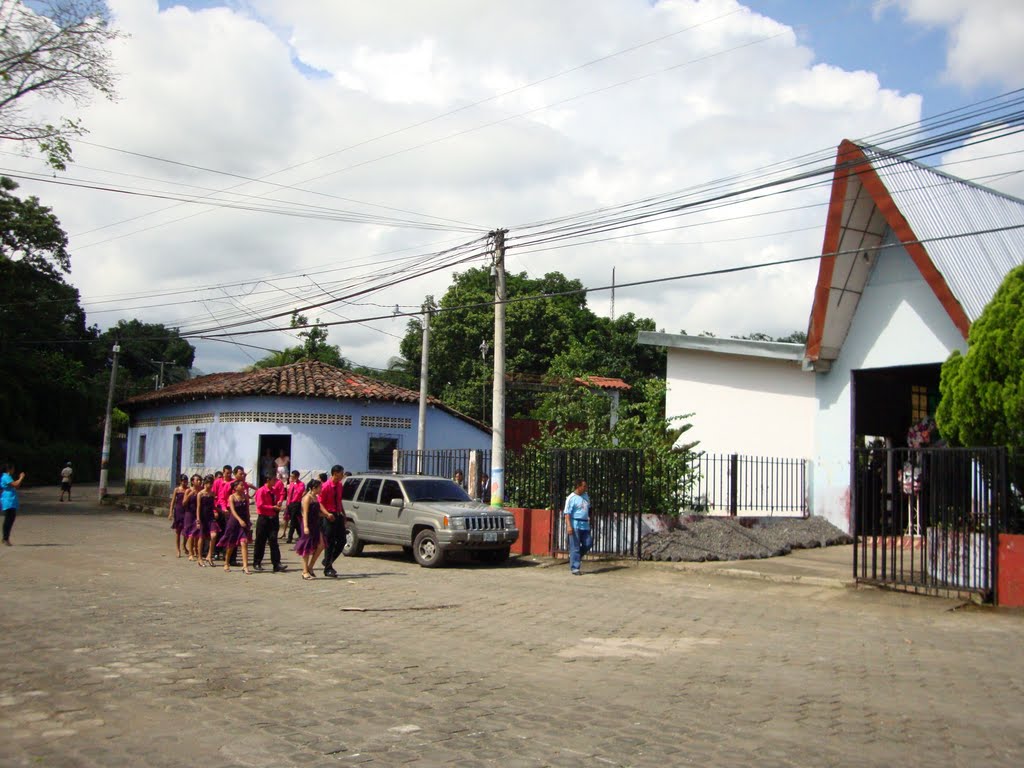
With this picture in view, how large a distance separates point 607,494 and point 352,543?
5318mm

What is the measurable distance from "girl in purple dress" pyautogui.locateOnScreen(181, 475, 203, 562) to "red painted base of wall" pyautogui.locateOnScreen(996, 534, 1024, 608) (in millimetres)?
13130

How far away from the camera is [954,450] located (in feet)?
43.2

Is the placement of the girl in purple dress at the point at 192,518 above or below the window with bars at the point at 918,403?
below

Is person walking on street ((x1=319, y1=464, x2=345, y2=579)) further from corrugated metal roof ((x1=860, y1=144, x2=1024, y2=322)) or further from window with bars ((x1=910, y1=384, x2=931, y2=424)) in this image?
window with bars ((x1=910, y1=384, x2=931, y2=424))

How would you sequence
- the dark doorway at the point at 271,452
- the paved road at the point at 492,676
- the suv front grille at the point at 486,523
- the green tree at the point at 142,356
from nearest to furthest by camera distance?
the paved road at the point at 492,676 < the suv front grille at the point at 486,523 < the dark doorway at the point at 271,452 < the green tree at the point at 142,356

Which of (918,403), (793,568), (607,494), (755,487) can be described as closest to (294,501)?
(607,494)

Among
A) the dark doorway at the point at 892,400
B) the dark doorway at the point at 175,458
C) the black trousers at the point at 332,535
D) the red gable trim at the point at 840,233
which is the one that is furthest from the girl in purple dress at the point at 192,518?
the dark doorway at the point at 175,458

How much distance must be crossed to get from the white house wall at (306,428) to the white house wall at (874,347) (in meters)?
14.4

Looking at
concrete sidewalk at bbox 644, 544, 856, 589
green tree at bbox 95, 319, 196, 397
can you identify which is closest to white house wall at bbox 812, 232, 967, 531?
concrete sidewalk at bbox 644, 544, 856, 589

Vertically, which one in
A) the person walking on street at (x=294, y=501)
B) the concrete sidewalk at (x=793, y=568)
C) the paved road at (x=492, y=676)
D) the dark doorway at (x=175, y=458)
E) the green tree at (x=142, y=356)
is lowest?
the paved road at (x=492, y=676)

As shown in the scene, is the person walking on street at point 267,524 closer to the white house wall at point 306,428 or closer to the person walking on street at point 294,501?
the person walking on street at point 294,501

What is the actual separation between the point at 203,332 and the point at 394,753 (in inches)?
959

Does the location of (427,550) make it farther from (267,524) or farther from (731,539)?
(731,539)

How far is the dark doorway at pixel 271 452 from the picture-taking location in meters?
29.7
